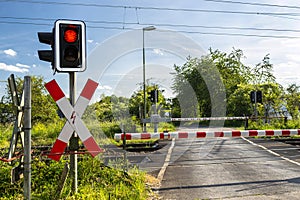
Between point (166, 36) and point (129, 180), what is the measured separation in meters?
11.1

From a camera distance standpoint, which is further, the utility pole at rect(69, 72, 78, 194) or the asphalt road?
the asphalt road

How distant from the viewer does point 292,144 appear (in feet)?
44.1

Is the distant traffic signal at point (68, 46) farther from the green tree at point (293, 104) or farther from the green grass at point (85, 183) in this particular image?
the green tree at point (293, 104)

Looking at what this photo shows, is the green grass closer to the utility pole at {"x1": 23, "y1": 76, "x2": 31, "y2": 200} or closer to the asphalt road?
the asphalt road

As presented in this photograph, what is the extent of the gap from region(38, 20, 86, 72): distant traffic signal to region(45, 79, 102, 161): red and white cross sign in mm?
263

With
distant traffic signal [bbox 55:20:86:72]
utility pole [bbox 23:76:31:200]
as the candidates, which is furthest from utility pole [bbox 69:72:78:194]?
utility pole [bbox 23:76:31:200]

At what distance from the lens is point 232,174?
295 inches

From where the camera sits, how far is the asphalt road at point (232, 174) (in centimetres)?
587

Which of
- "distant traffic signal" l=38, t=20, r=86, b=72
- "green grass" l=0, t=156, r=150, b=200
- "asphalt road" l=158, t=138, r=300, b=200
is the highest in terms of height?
"distant traffic signal" l=38, t=20, r=86, b=72

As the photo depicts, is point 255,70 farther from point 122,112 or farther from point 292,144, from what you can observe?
point 292,144

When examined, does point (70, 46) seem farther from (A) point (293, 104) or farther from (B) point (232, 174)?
(A) point (293, 104)

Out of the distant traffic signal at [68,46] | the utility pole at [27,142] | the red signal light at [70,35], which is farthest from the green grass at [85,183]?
the red signal light at [70,35]

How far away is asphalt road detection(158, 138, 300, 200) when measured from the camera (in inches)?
231

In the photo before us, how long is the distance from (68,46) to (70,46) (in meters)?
0.03
